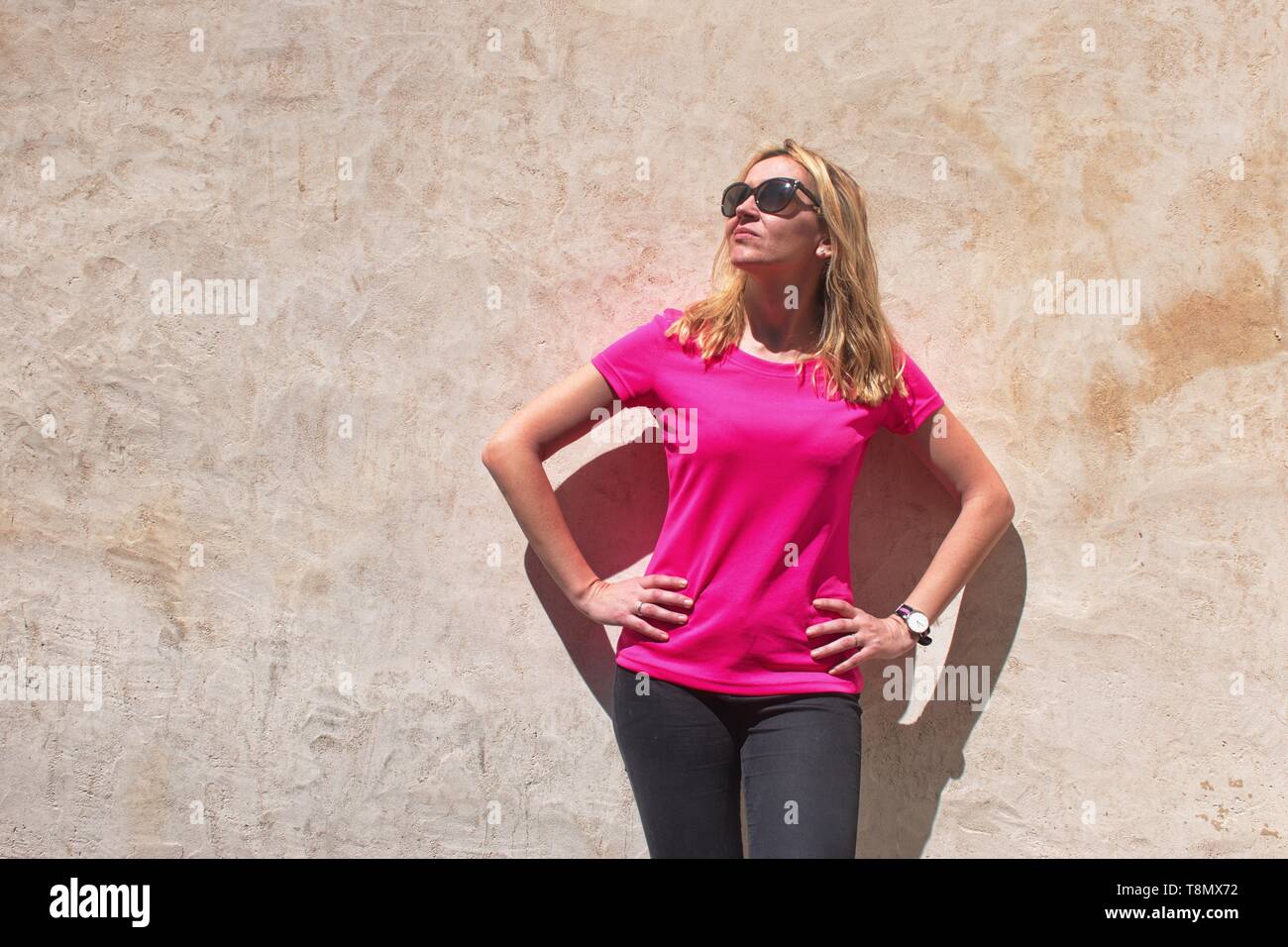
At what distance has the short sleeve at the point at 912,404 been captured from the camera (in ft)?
10.2

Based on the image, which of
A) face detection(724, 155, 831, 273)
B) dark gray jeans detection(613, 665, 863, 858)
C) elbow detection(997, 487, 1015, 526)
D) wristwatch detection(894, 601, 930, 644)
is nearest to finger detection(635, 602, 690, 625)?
dark gray jeans detection(613, 665, 863, 858)

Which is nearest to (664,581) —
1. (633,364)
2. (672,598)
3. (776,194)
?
(672,598)

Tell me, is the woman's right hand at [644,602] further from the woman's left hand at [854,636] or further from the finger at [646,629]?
the woman's left hand at [854,636]

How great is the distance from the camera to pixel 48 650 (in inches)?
139

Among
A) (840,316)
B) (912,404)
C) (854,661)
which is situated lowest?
(854,661)

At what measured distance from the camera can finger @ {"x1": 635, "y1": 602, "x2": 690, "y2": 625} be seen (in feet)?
9.50

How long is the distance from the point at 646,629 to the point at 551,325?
114 cm

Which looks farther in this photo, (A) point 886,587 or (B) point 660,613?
(A) point 886,587

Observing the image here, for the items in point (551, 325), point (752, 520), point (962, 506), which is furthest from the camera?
point (551, 325)

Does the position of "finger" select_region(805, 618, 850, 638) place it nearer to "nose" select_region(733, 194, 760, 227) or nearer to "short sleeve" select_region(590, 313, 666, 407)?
"short sleeve" select_region(590, 313, 666, 407)

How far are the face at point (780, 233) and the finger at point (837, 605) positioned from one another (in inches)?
37.2

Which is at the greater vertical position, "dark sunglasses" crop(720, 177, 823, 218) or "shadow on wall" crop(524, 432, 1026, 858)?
"dark sunglasses" crop(720, 177, 823, 218)

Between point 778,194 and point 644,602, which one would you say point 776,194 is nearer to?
point 778,194

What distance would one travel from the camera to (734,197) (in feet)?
9.88
